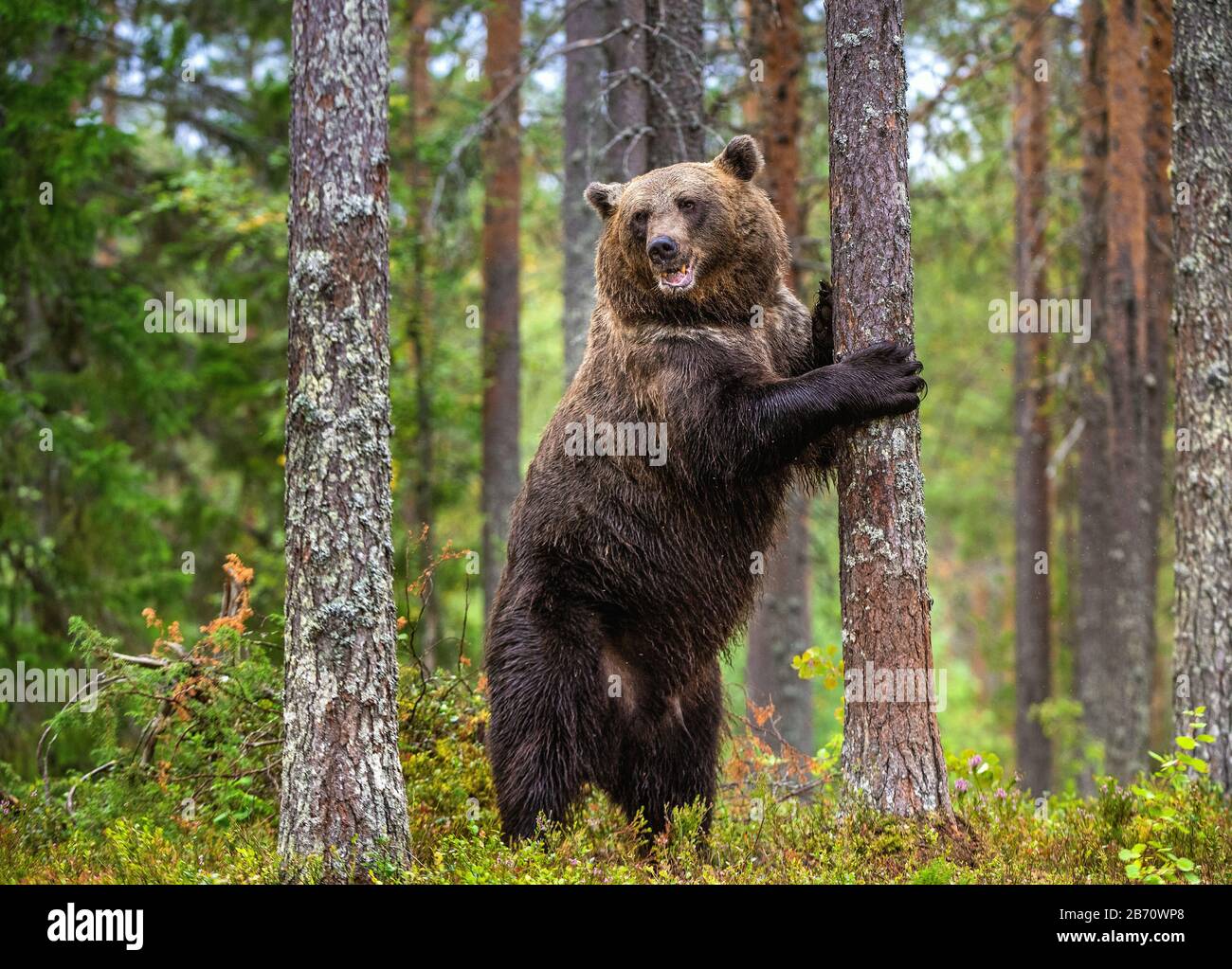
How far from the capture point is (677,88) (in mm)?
10000

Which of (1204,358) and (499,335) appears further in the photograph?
(499,335)

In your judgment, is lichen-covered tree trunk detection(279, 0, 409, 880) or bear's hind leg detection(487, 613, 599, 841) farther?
bear's hind leg detection(487, 613, 599, 841)

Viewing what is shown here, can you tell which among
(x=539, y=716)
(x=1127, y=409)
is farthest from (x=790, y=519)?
(x=539, y=716)

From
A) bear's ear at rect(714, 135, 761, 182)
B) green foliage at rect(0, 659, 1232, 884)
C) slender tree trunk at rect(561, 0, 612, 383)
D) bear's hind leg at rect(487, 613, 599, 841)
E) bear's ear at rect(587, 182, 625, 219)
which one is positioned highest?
slender tree trunk at rect(561, 0, 612, 383)

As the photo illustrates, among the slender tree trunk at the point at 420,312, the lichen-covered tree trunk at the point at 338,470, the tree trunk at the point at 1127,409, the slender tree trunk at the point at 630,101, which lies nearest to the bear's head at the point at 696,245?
the lichen-covered tree trunk at the point at 338,470

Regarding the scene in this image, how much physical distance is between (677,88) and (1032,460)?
349 inches

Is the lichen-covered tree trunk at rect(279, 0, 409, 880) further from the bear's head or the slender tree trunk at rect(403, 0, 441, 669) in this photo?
the slender tree trunk at rect(403, 0, 441, 669)

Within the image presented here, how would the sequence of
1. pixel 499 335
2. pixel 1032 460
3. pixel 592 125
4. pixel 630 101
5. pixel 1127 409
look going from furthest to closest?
pixel 1032 460 → pixel 499 335 → pixel 1127 409 → pixel 592 125 → pixel 630 101

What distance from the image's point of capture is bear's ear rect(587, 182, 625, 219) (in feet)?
23.9

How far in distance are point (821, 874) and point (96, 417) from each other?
9.85 m

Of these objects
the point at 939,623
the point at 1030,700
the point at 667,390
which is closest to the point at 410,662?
the point at 667,390

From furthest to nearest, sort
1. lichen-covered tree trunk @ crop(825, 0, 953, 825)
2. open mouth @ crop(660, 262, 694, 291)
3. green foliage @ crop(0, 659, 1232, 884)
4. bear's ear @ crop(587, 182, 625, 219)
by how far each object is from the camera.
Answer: bear's ear @ crop(587, 182, 625, 219), open mouth @ crop(660, 262, 694, 291), lichen-covered tree trunk @ crop(825, 0, 953, 825), green foliage @ crop(0, 659, 1232, 884)

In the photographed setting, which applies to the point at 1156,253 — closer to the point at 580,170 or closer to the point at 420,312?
the point at 580,170

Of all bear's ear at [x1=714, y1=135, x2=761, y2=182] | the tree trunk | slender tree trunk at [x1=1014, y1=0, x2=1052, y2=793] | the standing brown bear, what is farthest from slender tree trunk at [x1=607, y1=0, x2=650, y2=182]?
slender tree trunk at [x1=1014, y1=0, x2=1052, y2=793]
